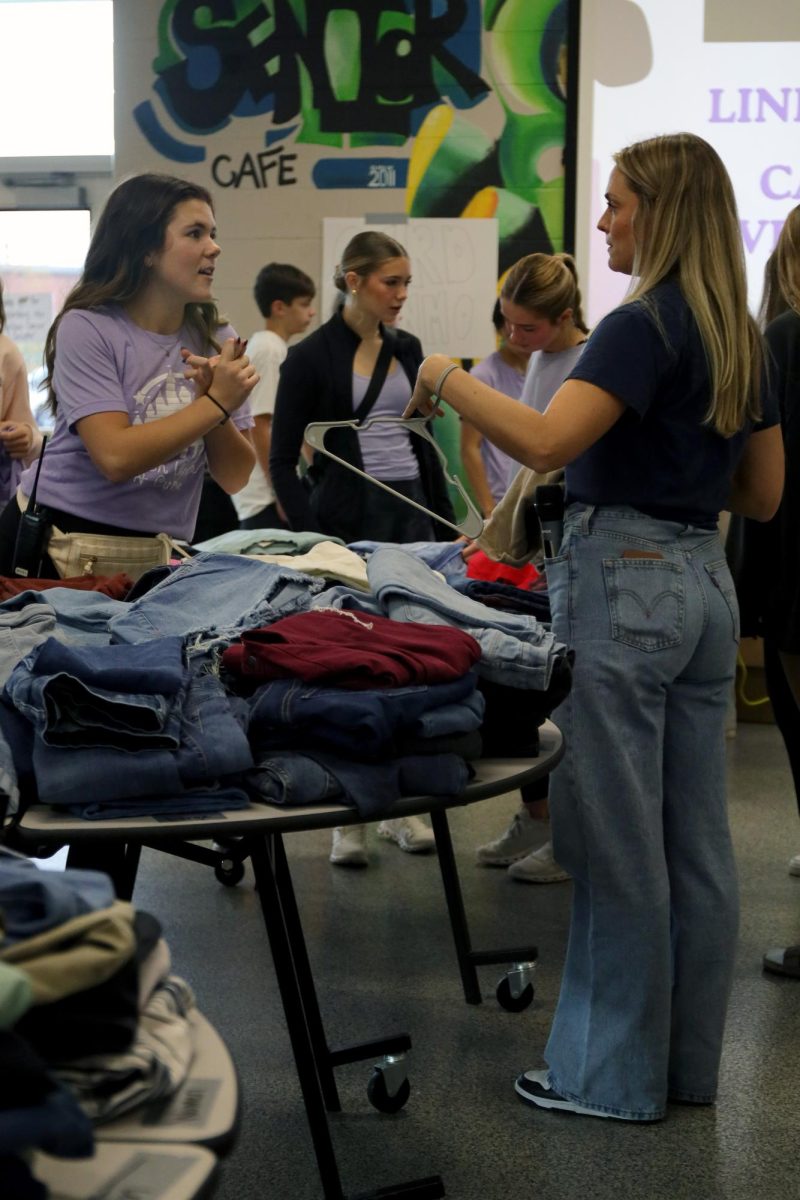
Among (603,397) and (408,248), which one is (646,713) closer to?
(603,397)

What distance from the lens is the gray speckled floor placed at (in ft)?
6.43

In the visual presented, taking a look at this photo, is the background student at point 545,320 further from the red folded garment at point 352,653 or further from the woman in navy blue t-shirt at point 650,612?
the red folded garment at point 352,653

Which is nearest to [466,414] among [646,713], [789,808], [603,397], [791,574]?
[603,397]

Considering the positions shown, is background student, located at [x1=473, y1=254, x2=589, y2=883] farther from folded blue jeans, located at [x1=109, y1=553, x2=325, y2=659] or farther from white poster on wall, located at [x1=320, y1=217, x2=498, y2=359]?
white poster on wall, located at [x1=320, y1=217, x2=498, y2=359]

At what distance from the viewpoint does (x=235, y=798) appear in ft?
4.41

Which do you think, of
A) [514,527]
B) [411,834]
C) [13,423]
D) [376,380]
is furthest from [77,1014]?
[376,380]

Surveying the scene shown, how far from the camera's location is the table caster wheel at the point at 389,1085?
2115mm

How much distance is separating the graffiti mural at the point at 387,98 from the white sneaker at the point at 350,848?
9.26ft

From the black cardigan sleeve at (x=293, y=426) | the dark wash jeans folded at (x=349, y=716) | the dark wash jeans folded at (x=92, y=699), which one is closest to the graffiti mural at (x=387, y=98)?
the black cardigan sleeve at (x=293, y=426)

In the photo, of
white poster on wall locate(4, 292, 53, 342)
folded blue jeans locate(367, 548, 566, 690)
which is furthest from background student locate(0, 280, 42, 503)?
white poster on wall locate(4, 292, 53, 342)

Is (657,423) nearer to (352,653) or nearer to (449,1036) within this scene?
(352,653)

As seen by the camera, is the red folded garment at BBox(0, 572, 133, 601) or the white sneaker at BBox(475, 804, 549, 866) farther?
the white sneaker at BBox(475, 804, 549, 866)

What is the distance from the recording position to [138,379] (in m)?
2.32

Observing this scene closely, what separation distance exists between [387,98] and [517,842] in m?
3.29
